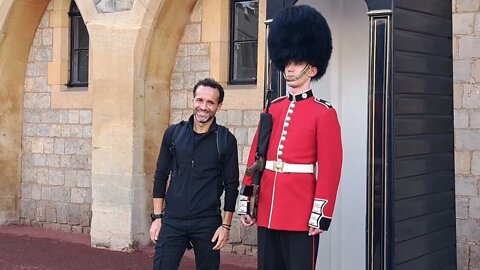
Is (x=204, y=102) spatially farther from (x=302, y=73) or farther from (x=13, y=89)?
(x=13, y=89)

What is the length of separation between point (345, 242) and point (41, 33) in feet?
17.6

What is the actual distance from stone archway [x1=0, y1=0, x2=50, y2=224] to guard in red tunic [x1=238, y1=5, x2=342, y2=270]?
550 centimetres

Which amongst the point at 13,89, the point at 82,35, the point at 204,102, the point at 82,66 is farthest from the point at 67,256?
the point at 204,102

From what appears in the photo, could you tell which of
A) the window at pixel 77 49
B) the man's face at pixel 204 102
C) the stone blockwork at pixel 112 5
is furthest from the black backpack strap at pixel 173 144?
the window at pixel 77 49

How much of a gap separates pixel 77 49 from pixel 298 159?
17.9ft

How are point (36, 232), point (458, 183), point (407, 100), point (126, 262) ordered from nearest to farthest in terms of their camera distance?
point (407, 100) < point (458, 183) < point (126, 262) < point (36, 232)

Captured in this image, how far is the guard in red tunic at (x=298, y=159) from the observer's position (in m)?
3.25

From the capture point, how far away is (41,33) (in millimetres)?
8359

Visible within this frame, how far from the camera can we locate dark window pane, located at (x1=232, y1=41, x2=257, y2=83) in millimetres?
6883

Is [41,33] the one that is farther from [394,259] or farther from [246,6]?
[394,259]

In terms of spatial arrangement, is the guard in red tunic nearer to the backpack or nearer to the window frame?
the backpack

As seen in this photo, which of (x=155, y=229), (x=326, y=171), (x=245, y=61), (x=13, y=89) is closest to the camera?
(x=326, y=171)

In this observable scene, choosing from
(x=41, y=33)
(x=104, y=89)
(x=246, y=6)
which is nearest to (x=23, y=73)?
(x=41, y=33)

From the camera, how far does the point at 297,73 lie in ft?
11.1
